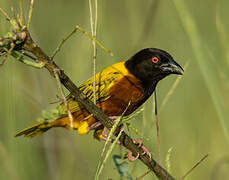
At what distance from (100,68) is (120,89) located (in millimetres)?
1488

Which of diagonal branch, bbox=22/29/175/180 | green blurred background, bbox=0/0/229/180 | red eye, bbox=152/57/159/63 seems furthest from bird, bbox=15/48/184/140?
diagonal branch, bbox=22/29/175/180

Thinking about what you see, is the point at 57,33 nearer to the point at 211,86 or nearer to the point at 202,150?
the point at 202,150

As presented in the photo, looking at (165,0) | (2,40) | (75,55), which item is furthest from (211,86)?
(165,0)

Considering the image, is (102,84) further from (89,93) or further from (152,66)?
(152,66)

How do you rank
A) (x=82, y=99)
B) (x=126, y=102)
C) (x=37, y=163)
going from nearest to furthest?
(x=82, y=99), (x=126, y=102), (x=37, y=163)

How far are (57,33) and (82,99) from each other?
16.2 ft

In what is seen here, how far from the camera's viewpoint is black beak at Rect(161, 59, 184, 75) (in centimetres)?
416

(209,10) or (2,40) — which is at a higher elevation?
(2,40)

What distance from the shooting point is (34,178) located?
5023mm

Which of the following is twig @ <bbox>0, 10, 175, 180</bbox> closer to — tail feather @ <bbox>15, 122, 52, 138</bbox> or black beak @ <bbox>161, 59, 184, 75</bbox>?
black beak @ <bbox>161, 59, 184, 75</bbox>

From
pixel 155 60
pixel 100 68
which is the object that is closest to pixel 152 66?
pixel 155 60

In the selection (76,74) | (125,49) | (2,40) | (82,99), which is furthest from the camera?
(125,49)

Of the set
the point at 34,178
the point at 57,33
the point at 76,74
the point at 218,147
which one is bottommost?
the point at 218,147

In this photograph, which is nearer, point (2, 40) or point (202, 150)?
point (2, 40)
